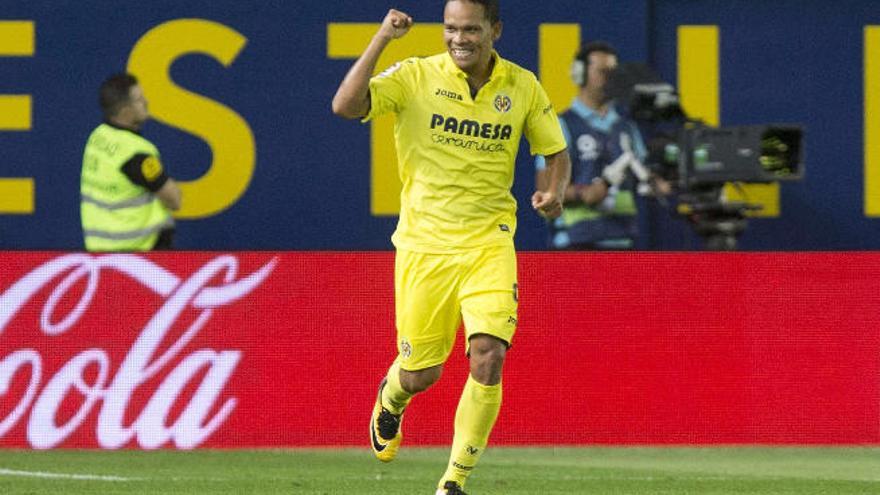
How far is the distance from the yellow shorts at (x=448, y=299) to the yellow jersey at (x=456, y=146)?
0.05 m

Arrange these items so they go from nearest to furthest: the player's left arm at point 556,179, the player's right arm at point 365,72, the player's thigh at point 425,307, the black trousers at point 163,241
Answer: the player's right arm at point 365,72 → the player's left arm at point 556,179 → the player's thigh at point 425,307 → the black trousers at point 163,241

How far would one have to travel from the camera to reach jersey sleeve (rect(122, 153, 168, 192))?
10164 millimetres

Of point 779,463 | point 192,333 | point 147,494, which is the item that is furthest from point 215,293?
point 779,463

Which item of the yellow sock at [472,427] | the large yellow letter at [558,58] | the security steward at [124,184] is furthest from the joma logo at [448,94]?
the large yellow letter at [558,58]

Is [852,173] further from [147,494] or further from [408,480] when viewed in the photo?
[147,494]

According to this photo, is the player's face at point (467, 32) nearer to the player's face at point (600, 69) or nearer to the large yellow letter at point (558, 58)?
the player's face at point (600, 69)

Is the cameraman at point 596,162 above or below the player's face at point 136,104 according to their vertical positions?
below

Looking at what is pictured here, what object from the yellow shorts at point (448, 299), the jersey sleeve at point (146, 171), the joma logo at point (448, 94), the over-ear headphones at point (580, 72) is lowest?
the yellow shorts at point (448, 299)

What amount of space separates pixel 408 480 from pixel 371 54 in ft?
7.24

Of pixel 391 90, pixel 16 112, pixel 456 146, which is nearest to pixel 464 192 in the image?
pixel 456 146

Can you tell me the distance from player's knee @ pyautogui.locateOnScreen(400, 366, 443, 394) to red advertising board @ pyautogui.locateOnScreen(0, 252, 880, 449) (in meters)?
1.75

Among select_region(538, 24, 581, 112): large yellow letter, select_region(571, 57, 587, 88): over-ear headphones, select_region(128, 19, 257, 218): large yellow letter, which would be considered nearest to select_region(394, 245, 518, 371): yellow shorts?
select_region(571, 57, 587, 88): over-ear headphones

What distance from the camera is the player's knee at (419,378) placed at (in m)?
7.66

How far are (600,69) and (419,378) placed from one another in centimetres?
329
